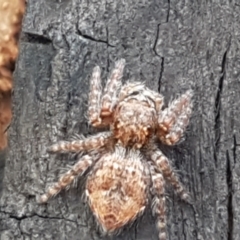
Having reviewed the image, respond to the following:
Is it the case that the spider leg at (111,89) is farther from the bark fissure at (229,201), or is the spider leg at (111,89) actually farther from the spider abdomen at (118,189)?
the bark fissure at (229,201)

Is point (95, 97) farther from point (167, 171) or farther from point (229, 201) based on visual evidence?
point (229, 201)

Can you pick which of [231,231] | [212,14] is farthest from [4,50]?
[231,231]

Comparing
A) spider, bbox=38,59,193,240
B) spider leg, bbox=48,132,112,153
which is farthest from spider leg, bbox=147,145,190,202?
spider leg, bbox=48,132,112,153

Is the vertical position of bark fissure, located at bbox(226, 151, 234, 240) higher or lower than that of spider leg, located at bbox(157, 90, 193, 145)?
lower

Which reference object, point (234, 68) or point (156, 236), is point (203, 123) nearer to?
point (234, 68)

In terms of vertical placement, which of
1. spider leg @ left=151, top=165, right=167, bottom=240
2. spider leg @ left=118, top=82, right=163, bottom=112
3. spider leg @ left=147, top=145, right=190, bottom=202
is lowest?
spider leg @ left=151, top=165, right=167, bottom=240

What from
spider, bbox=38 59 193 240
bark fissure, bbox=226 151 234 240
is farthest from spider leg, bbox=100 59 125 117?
bark fissure, bbox=226 151 234 240

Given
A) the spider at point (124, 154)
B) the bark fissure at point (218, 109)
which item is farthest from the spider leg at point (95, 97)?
the bark fissure at point (218, 109)

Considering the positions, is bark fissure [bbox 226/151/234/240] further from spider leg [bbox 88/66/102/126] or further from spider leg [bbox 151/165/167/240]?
spider leg [bbox 88/66/102/126]
